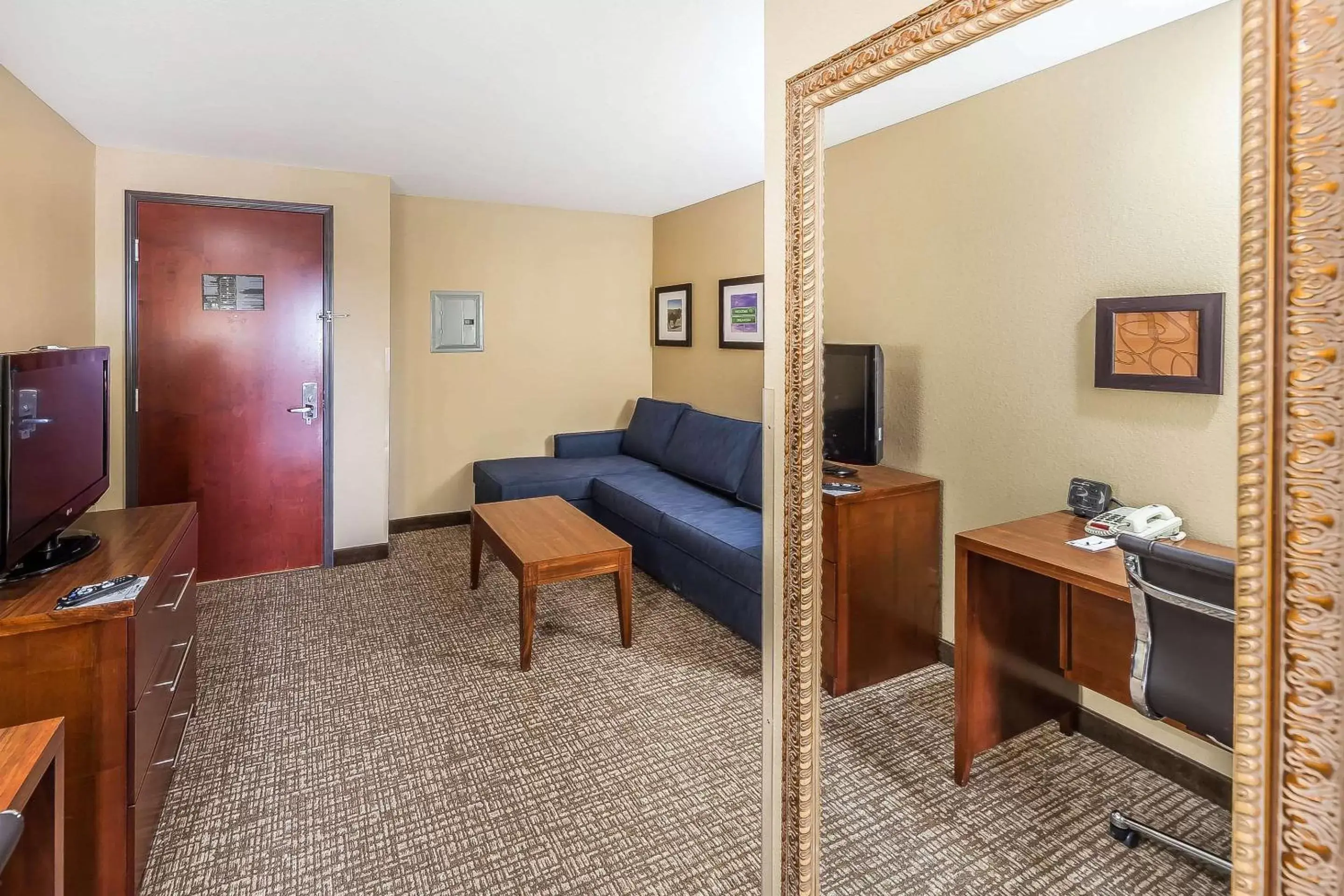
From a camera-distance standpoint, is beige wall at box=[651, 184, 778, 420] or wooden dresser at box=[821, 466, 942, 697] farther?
beige wall at box=[651, 184, 778, 420]

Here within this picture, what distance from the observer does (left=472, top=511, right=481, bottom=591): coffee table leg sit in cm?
372

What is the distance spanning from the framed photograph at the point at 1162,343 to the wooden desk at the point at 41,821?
5.50 ft

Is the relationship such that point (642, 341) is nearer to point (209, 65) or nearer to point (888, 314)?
point (209, 65)

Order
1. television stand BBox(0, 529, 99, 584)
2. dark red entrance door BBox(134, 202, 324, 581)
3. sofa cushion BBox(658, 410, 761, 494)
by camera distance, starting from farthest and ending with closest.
A: sofa cushion BBox(658, 410, 761, 494), dark red entrance door BBox(134, 202, 324, 581), television stand BBox(0, 529, 99, 584)

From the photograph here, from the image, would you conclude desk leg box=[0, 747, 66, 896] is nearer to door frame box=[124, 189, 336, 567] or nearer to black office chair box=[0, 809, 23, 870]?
black office chair box=[0, 809, 23, 870]

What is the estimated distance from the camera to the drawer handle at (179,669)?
1950mm

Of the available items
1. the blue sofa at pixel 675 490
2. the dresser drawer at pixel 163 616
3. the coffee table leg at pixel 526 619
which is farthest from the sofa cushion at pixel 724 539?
the dresser drawer at pixel 163 616

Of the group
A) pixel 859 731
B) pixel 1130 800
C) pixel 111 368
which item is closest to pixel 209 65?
pixel 111 368

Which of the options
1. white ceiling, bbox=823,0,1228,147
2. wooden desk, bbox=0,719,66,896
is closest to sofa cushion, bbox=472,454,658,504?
wooden desk, bbox=0,719,66,896

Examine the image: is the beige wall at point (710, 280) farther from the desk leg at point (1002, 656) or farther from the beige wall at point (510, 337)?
the desk leg at point (1002, 656)

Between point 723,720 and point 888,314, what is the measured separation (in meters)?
1.85

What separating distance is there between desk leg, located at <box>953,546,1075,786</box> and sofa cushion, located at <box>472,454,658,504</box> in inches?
140

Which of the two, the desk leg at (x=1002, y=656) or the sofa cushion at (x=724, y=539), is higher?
the desk leg at (x=1002, y=656)

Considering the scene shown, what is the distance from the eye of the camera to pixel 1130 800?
84 centimetres
